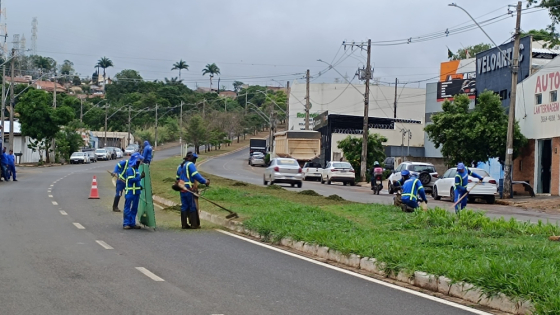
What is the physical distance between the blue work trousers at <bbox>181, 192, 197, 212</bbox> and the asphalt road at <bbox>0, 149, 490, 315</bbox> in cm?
58

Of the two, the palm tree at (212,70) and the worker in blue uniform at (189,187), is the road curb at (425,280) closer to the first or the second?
the worker in blue uniform at (189,187)

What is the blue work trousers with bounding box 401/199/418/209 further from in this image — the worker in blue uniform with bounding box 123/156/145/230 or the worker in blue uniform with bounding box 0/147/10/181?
the worker in blue uniform with bounding box 0/147/10/181

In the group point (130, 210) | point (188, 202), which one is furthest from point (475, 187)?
point (130, 210)

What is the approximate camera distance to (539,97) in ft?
123

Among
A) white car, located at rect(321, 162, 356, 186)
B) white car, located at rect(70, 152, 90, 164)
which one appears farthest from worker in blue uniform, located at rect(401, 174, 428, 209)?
white car, located at rect(70, 152, 90, 164)

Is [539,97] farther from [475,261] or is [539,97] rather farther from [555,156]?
[475,261]

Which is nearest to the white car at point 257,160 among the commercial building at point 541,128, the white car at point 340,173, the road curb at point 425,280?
the white car at point 340,173

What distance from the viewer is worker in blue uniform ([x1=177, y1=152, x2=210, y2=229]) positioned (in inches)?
639

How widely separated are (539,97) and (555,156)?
3898 millimetres

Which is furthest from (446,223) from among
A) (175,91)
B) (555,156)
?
(175,91)

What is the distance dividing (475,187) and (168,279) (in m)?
23.0

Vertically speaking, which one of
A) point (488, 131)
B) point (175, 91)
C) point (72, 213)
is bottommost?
point (72, 213)

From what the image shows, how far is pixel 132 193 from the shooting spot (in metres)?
16.4

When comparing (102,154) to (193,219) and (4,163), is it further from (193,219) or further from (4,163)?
(193,219)
